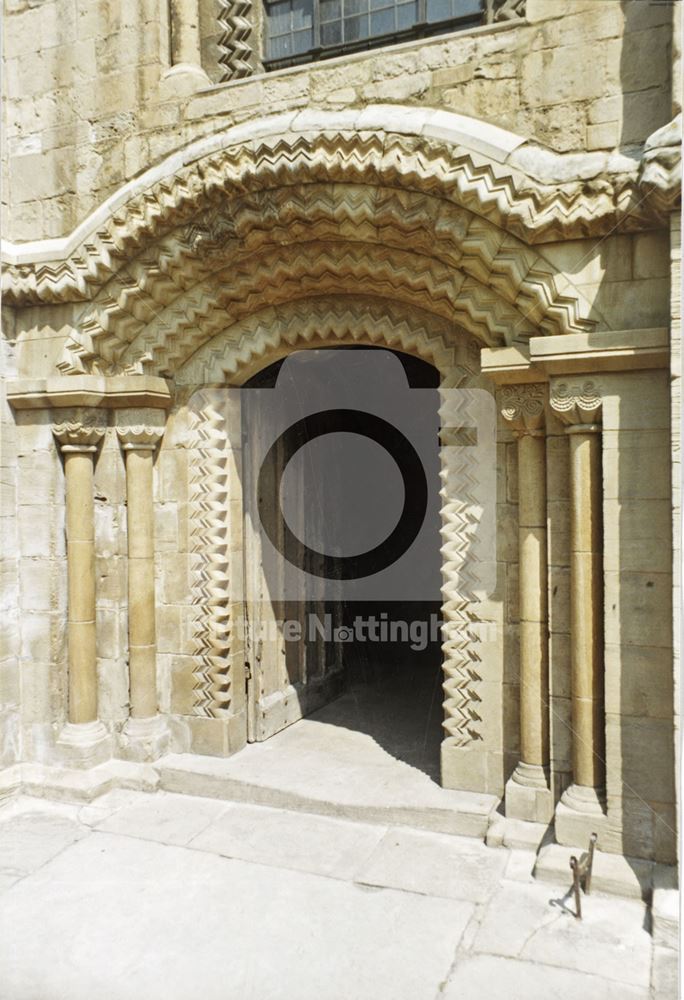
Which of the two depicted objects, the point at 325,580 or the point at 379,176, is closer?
the point at 379,176

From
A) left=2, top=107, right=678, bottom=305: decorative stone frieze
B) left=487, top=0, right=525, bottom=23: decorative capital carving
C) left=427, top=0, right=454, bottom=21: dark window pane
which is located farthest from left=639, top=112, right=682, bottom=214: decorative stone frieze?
left=427, top=0, right=454, bottom=21: dark window pane

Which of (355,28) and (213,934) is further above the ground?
(355,28)

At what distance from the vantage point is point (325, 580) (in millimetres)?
6562

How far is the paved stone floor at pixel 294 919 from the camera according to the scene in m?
3.12

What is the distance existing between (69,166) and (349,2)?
1.98 metres

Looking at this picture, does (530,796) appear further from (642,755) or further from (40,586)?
(40,586)

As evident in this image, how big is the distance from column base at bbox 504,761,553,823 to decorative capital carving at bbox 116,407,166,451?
119 inches

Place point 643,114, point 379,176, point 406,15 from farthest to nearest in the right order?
point 406,15, point 379,176, point 643,114

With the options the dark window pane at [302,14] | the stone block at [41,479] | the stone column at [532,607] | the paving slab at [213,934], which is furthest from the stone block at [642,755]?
the dark window pane at [302,14]

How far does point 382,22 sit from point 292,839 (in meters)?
4.72

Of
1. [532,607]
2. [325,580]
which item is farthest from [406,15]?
[325,580]

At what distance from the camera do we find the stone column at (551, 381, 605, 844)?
12.7 feet

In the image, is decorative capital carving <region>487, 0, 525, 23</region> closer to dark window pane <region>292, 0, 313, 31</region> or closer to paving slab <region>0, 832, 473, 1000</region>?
dark window pane <region>292, 0, 313, 31</region>

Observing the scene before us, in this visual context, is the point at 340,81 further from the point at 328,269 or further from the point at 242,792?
the point at 242,792
